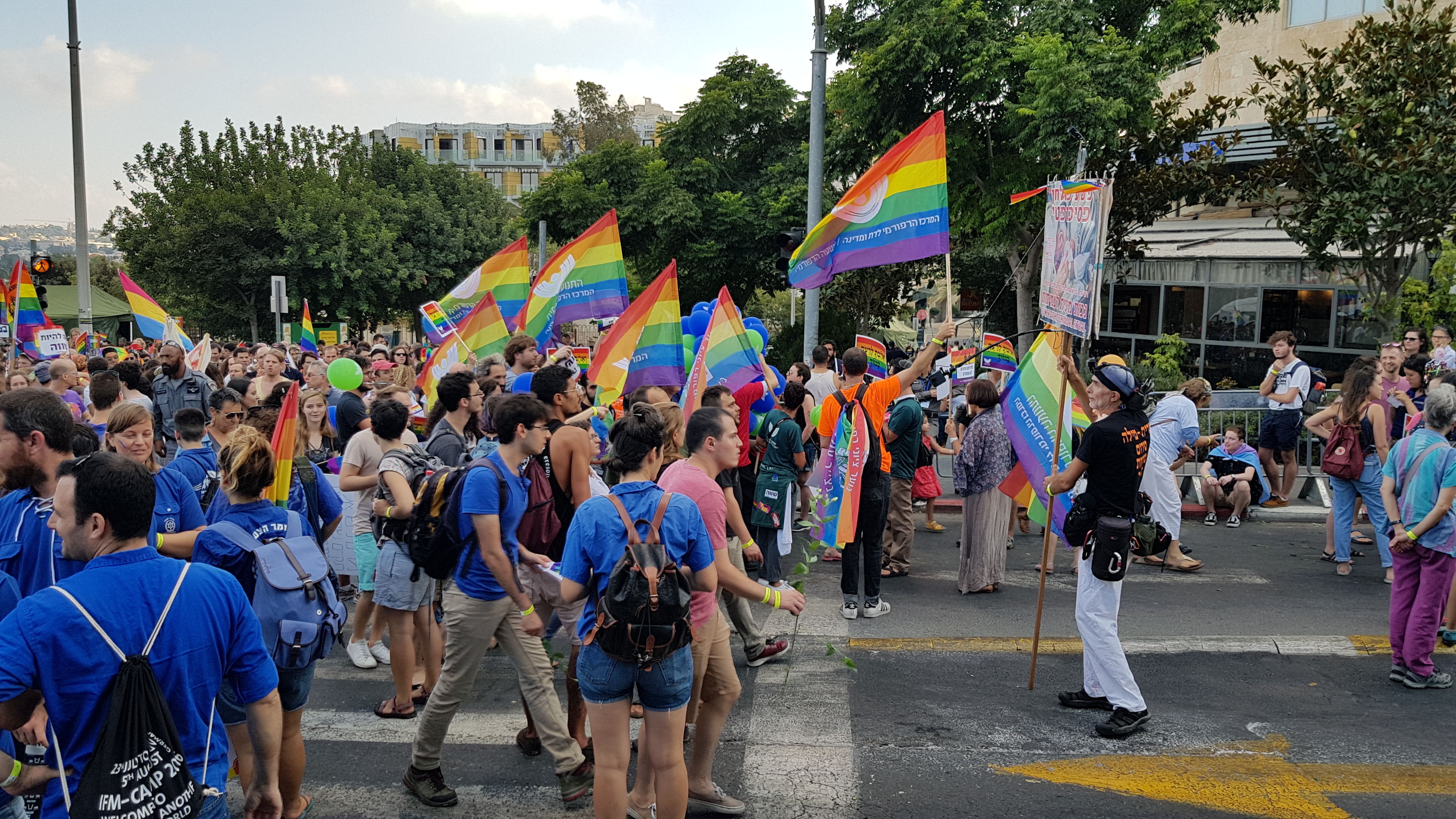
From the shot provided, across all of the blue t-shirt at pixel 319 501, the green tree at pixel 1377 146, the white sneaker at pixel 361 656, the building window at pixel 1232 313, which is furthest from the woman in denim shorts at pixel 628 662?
the building window at pixel 1232 313

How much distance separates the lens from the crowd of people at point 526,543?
282 cm

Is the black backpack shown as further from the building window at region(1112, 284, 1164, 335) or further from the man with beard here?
the building window at region(1112, 284, 1164, 335)

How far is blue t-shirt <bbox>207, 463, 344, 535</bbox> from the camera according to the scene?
5156 millimetres

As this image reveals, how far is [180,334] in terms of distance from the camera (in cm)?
1379

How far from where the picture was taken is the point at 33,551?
3.59 m

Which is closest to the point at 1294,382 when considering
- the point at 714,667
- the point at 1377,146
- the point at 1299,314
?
the point at 1377,146

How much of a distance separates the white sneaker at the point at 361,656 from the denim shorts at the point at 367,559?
1.26ft

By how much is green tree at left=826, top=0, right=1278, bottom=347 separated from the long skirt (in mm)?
10773

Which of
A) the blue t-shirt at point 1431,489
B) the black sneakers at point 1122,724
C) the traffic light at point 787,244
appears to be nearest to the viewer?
the black sneakers at point 1122,724

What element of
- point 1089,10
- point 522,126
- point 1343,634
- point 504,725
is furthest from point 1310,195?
point 522,126

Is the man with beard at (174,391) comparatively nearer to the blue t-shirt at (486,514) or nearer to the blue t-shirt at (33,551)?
the blue t-shirt at (486,514)

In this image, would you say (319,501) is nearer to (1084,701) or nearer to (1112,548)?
(1112,548)

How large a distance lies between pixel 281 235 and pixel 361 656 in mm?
30111

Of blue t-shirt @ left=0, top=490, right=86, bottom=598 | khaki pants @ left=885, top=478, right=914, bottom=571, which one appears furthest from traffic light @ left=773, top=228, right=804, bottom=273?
blue t-shirt @ left=0, top=490, right=86, bottom=598
